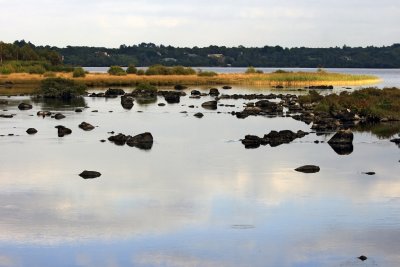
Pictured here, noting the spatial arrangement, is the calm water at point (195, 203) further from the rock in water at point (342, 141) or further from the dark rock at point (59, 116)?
the dark rock at point (59, 116)

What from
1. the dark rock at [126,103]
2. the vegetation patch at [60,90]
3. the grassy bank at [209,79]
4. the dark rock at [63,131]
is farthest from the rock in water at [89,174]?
the grassy bank at [209,79]

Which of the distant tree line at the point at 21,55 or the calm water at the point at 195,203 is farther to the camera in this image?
the distant tree line at the point at 21,55

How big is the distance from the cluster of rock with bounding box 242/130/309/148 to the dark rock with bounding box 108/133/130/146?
7411 millimetres

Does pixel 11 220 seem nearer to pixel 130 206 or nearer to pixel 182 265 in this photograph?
pixel 130 206

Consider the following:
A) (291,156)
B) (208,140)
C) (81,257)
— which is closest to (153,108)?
(208,140)

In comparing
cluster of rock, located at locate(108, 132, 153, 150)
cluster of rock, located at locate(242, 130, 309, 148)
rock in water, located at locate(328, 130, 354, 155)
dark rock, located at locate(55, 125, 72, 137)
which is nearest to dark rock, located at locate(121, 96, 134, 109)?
dark rock, located at locate(55, 125, 72, 137)

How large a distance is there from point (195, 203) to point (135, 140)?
18.0 metres

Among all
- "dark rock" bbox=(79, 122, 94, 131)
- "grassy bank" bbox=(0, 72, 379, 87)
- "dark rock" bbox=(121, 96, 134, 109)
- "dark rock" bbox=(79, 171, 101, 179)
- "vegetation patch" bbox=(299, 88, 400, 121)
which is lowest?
"grassy bank" bbox=(0, 72, 379, 87)

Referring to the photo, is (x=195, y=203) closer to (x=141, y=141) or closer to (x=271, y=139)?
(x=141, y=141)

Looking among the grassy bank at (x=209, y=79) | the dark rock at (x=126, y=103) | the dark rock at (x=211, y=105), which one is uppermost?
the dark rock at (x=211, y=105)

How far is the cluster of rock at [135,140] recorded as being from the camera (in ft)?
150

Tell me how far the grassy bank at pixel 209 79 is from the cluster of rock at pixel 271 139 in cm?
7312

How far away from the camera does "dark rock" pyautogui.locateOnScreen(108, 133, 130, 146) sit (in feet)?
154

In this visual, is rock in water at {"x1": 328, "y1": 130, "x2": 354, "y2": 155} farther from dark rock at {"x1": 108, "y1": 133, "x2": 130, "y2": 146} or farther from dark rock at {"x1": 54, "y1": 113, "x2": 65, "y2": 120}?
dark rock at {"x1": 54, "y1": 113, "x2": 65, "y2": 120}
